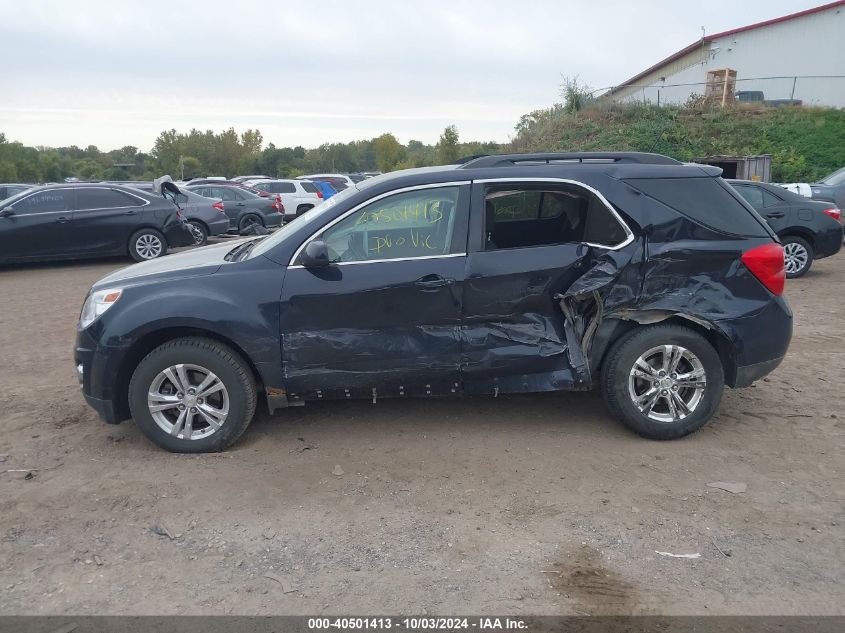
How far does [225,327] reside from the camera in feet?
15.2

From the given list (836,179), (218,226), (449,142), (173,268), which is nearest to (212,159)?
(449,142)

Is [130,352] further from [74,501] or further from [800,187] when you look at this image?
[800,187]

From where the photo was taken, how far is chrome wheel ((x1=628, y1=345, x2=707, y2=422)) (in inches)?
188

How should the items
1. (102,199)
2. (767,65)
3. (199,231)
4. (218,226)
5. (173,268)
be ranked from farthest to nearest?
(767,65) → (218,226) → (199,231) → (102,199) → (173,268)

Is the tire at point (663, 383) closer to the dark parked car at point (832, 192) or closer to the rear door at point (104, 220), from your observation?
the rear door at point (104, 220)

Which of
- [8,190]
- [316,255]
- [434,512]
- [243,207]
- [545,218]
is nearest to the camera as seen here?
[434,512]

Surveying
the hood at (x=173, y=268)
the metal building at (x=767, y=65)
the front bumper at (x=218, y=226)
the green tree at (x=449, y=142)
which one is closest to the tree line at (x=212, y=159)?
the green tree at (x=449, y=142)

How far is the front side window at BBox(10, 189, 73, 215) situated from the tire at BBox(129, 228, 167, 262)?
1.22 meters

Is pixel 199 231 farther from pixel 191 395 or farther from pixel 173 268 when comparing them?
pixel 191 395

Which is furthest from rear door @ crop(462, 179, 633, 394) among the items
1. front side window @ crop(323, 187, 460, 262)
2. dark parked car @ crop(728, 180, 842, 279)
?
dark parked car @ crop(728, 180, 842, 279)

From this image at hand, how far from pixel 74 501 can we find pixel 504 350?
107 inches

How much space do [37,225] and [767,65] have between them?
120 feet

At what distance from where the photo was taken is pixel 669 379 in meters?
4.80

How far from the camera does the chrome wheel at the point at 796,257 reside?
11.3 m
